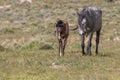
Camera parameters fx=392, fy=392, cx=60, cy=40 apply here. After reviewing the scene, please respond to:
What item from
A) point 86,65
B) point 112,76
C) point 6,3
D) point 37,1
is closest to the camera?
point 112,76

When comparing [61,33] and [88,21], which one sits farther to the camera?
[88,21]

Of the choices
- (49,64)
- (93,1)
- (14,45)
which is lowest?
(93,1)

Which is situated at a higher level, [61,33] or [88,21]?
[88,21]

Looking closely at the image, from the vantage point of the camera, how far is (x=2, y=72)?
1409cm

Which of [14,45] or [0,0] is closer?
[14,45]

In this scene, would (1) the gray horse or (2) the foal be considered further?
(1) the gray horse

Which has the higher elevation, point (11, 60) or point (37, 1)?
point (11, 60)

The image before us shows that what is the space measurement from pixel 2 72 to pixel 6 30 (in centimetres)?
2197

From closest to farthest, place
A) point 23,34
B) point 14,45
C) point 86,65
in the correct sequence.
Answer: point 86,65, point 14,45, point 23,34

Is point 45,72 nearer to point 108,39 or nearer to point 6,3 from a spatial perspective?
point 108,39

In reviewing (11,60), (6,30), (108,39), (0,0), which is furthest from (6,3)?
(11,60)

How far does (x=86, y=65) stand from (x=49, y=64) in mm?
1510

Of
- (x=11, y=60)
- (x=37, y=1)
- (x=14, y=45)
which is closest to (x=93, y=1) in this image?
(x=37, y=1)

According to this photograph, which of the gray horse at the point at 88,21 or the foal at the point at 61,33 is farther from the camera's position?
the gray horse at the point at 88,21
